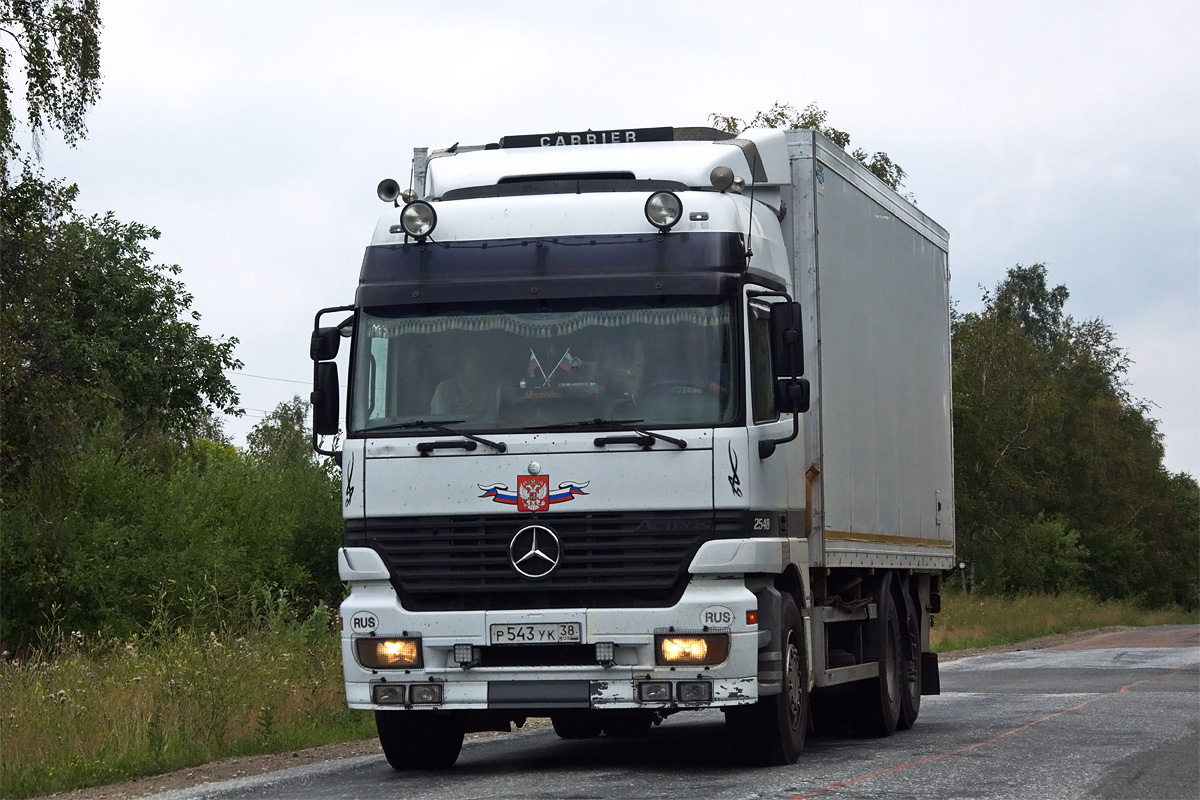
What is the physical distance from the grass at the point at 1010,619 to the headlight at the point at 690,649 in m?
22.7

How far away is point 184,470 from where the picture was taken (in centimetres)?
2903

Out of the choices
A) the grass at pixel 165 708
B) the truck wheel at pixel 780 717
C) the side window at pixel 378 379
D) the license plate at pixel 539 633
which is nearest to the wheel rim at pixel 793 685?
the truck wheel at pixel 780 717

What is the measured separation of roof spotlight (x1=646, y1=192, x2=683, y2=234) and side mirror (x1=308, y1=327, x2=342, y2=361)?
2041mm

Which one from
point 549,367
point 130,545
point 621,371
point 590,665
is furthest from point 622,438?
point 130,545

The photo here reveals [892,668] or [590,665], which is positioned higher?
[590,665]

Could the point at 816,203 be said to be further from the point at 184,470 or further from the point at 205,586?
the point at 184,470

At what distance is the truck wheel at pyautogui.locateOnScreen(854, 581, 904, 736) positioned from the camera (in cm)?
1380

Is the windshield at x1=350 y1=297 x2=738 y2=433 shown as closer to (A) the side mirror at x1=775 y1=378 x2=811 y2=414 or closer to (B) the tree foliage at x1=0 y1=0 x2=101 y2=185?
(A) the side mirror at x1=775 y1=378 x2=811 y2=414

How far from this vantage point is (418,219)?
34.9 ft

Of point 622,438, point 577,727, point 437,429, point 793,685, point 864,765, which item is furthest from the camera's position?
point 577,727

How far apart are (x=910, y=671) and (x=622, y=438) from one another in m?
6.09

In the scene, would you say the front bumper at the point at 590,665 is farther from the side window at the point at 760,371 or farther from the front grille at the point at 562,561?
the side window at the point at 760,371

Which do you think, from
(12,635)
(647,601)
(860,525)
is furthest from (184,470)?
(647,601)

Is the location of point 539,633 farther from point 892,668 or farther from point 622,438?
point 892,668
